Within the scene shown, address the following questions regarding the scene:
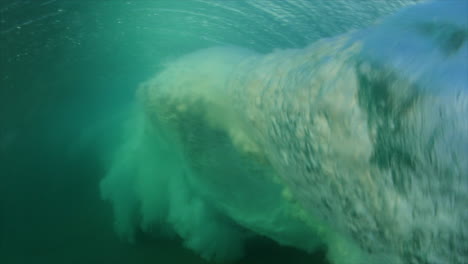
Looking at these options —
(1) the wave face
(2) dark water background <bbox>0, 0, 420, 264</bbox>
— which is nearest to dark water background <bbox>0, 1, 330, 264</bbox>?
(2) dark water background <bbox>0, 0, 420, 264</bbox>

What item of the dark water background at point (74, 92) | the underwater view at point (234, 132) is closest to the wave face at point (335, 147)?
the underwater view at point (234, 132)

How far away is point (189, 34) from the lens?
641 centimetres

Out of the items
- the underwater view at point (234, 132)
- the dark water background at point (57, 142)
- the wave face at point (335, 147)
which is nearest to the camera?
the wave face at point (335, 147)

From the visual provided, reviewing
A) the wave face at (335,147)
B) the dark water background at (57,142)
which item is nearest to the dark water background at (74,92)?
the dark water background at (57,142)

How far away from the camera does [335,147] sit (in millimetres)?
1997

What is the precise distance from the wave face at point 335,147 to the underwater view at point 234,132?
0.04 ft

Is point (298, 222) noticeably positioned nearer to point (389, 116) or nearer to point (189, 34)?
point (389, 116)

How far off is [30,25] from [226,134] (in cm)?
413

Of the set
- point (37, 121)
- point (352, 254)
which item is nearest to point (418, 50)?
point (352, 254)

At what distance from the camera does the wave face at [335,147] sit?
54.1 inches

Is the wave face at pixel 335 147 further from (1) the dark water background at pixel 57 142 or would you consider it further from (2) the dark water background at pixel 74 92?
(2) the dark water background at pixel 74 92

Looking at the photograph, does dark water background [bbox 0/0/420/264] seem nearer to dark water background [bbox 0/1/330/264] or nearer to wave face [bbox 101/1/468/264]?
dark water background [bbox 0/1/330/264]

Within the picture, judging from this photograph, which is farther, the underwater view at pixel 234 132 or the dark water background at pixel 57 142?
the dark water background at pixel 57 142

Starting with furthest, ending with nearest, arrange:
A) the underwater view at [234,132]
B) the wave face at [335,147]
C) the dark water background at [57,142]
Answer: the dark water background at [57,142]
the underwater view at [234,132]
the wave face at [335,147]
